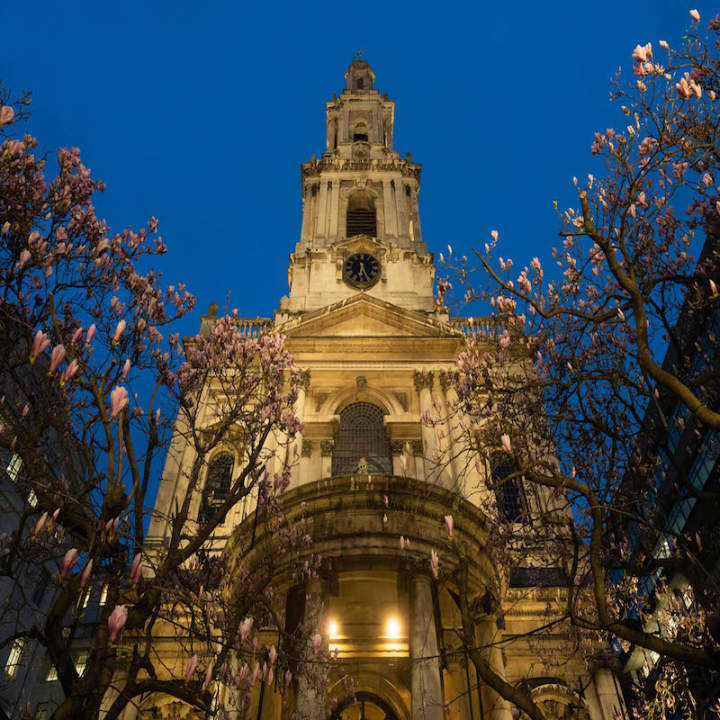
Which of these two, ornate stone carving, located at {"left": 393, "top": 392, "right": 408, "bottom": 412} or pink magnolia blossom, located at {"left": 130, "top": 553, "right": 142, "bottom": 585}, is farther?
ornate stone carving, located at {"left": 393, "top": 392, "right": 408, "bottom": 412}

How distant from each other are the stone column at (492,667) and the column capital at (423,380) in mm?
10035

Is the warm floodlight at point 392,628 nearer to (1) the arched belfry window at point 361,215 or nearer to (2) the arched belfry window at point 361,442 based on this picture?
(2) the arched belfry window at point 361,442

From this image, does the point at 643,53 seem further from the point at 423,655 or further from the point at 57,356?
the point at 423,655

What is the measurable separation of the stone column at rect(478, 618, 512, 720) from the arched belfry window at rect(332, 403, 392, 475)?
7.14 metres

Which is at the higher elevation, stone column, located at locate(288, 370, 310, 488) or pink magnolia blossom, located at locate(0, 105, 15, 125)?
stone column, located at locate(288, 370, 310, 488)

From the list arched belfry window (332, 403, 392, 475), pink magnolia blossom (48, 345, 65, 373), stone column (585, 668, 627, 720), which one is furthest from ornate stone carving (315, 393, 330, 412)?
pink magnolia blossom (48, 345, 65, 373)

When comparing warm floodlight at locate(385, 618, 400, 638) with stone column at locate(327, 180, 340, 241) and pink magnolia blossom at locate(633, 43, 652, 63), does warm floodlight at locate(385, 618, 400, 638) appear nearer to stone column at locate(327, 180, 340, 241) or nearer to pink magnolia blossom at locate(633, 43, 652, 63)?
pink magnolia blossom at locate(633, 43, 652, 63)

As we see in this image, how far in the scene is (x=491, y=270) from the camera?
10.8 metres

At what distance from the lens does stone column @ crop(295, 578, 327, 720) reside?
13.5 m

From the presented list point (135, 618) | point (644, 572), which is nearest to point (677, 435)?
point (644, 572)

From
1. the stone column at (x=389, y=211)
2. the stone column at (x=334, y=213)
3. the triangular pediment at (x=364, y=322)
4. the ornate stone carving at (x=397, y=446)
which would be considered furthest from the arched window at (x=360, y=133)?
the ornate stone carving at (x=397, y=446)

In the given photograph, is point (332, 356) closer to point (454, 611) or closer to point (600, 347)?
point (454, 611)

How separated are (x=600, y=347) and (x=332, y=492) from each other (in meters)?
7.28

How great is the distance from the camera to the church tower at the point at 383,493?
15828 millimetres
